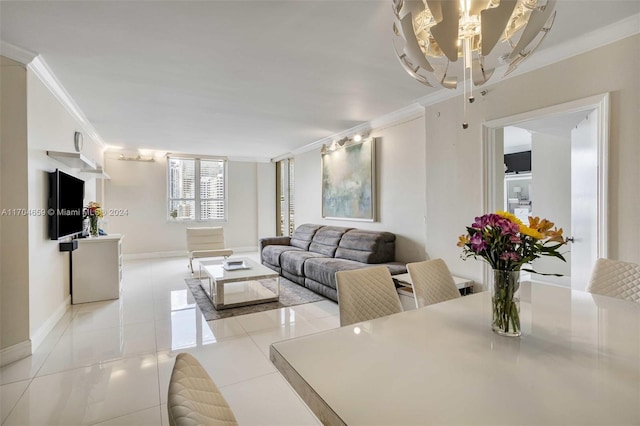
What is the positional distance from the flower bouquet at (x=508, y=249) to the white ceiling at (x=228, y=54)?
5.27ft

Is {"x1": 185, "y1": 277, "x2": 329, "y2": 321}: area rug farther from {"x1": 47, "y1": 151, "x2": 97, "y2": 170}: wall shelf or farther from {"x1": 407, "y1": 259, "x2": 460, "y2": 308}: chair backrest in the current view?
{"x1": 407, "y1": 259, "x2": 460, "y2": 308}: chair backrest

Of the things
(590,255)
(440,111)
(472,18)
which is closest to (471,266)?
(590,255)

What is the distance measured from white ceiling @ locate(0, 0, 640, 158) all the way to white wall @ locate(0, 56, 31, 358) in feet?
1.22

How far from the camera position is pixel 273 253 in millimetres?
5637

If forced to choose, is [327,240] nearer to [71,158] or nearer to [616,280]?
[71,158]

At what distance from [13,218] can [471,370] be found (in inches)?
135

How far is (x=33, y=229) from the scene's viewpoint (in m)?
2.73

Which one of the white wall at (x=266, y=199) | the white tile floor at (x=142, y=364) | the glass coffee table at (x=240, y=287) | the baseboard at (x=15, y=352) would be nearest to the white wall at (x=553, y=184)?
the white tile floor at (x=142, y=364)

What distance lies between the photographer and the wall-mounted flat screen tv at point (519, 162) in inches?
259

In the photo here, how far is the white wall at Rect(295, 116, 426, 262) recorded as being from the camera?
4160mm

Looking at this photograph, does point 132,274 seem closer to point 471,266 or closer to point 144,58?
point 144,58

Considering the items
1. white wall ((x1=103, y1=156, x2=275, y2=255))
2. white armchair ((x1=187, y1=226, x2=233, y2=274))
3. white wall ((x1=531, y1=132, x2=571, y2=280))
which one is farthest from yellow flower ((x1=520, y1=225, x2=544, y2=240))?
white wall ((x1=103, y1=156, x2=275, y2=255))

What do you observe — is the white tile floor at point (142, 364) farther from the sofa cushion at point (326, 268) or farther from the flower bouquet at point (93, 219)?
the flower bouquet at point (93, 219)

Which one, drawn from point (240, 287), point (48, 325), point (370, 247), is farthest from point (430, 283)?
point (48, 325)
